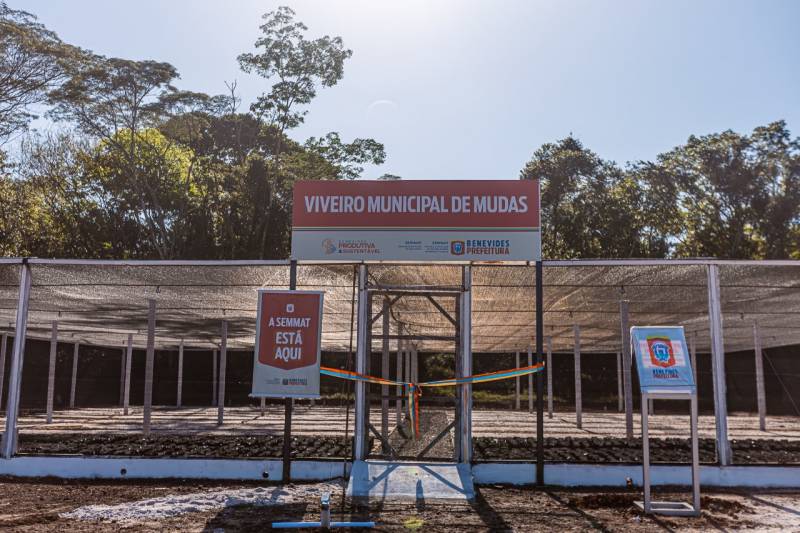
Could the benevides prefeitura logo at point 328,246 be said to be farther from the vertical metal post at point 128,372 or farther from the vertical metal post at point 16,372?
the vertical metal post at point 128,372

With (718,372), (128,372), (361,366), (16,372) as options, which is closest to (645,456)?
(718,372)

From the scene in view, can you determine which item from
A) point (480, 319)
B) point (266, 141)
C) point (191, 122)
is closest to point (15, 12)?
point (191, 122)

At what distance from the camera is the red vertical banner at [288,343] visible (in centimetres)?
948

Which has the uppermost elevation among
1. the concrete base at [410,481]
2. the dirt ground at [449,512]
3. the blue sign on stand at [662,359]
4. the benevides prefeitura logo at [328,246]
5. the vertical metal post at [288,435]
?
the benevides prefeitura logo at [328,246]

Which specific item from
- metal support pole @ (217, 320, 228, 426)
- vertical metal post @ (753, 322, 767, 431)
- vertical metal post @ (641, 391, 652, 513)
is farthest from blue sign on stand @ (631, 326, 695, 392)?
metal support pole @ (217, 320, 228, 426)

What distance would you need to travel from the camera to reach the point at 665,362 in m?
7.97

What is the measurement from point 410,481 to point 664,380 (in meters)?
3.50

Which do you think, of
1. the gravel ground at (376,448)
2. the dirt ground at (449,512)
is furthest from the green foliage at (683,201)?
the dirt ground at (449,512)

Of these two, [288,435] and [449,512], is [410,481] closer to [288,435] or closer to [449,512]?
[449,512]

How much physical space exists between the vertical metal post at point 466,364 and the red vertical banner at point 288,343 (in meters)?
2.09

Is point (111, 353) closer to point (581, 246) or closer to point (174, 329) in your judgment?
point (174, 329)

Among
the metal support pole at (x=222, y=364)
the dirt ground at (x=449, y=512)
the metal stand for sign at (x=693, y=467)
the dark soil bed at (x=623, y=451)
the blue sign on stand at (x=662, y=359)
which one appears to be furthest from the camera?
the metal support pole at (x=222, y=364)

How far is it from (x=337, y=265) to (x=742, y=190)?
25.9 meters

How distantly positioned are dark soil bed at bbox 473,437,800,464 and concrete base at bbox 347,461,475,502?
2.54 ft
